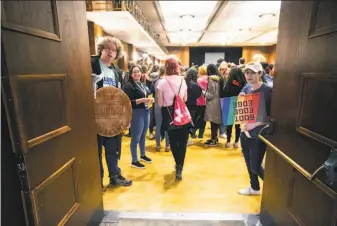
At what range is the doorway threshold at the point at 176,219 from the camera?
1.99 meters

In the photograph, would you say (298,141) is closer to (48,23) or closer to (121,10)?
(48,23)

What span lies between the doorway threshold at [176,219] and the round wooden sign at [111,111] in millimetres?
754

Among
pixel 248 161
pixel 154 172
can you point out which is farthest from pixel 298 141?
pixel 154 172

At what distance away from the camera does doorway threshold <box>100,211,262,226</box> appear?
1993mm

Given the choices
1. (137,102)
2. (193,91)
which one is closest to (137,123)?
(137,102)

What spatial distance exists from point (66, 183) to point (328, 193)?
1.40 m

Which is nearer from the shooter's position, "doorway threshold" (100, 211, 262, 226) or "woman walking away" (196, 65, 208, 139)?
"doorway threshold" (100, 211, 262, 226)

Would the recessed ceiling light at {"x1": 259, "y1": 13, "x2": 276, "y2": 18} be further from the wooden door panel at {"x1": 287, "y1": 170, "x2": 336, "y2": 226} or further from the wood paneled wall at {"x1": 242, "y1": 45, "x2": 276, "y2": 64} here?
the wood paneled wall at {"x1": 242, "y1": 45, "x2": 276, "y2": 64}

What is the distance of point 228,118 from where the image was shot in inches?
96.7

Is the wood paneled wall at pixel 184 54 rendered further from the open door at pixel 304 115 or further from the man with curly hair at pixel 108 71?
the open door at pixel 304 115

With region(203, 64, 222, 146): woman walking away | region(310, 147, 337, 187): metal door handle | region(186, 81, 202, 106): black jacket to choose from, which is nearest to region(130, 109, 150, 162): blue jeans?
region(186, 81, 202, 106): black jacket

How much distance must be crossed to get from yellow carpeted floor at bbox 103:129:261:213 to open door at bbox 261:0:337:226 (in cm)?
72

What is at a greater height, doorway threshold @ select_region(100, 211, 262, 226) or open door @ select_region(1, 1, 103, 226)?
open door @ select_region(1, 1, 103, 226)

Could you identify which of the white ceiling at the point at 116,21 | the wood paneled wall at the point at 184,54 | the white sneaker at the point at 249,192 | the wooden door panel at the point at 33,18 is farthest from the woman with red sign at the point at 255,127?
the wood paneled wall at the point at 184,54
